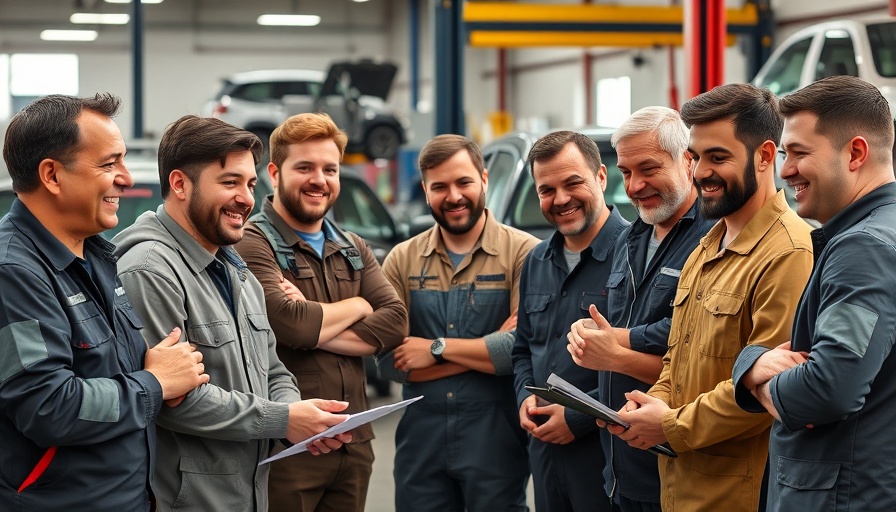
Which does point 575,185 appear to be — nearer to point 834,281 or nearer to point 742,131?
point 742,131

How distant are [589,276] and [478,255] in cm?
48

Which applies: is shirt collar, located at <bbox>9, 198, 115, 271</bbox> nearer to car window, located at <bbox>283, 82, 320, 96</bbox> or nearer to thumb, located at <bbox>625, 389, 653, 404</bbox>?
thumb, located at <bbox>625, 389, 653, 404</bbox>

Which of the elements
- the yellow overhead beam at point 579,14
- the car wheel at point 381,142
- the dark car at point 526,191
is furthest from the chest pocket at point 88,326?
the car wheel at point 381,142

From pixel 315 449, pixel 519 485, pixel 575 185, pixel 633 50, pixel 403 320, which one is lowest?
pixel 519 485

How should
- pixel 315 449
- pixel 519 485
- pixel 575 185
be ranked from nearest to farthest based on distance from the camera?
1. pixel 315 449
2. pixel 575 185
3. pixel 519 485

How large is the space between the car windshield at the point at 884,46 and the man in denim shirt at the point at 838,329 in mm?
7817

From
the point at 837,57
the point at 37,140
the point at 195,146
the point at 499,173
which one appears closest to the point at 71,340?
the point at 37,140

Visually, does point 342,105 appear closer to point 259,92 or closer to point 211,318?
point 259,92

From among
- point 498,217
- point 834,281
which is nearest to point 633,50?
point 498,217

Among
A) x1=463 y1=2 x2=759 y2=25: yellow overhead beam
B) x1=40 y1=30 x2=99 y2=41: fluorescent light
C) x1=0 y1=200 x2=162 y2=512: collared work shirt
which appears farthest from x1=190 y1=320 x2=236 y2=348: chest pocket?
x1=40 y1=30 x2=99 y2=41: fluorescent light

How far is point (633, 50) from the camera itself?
66.1 ft

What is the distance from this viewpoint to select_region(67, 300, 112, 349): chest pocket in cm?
231

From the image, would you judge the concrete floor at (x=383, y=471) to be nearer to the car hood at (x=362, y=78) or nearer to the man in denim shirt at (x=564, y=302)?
the man in denim shirt at (x=564, y=302)

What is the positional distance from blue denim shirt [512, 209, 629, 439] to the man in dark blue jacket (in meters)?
1.30
